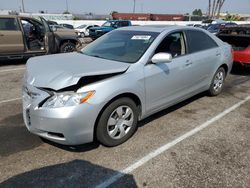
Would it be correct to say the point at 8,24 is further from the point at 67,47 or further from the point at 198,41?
the point at 198,41

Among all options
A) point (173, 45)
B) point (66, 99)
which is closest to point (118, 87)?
point (66, 99)

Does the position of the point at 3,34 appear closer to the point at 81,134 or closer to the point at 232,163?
the point at 81,134

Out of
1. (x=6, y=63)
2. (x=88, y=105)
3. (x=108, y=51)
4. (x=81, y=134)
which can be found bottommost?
(x=6, y=63)

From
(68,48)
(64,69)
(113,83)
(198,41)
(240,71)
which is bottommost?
(240,71)

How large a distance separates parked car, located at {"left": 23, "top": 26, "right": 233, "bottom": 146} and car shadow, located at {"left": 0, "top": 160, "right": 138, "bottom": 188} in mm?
318

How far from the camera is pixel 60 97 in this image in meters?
3.03

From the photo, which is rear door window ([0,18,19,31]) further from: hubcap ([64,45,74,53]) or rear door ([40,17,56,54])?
hubcap ([64,45,74,53])

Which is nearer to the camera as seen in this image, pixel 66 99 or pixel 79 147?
pixel 66 99

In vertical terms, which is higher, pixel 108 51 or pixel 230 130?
pixel 108 51

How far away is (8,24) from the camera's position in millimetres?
8961

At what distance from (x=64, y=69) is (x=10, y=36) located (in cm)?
665

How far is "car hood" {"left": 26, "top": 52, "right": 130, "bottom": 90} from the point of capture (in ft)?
10.1

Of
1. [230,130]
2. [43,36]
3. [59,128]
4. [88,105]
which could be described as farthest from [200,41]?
[43,36]

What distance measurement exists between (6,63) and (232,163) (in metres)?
9.04
